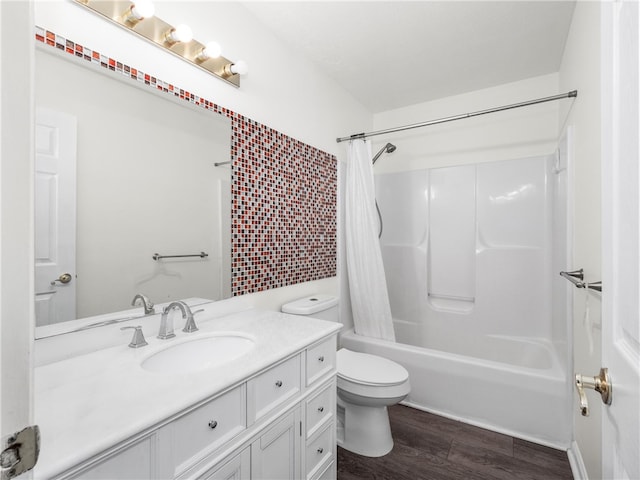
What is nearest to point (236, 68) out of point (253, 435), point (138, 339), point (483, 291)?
point (138, 339)

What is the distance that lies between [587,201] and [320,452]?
5.50ft

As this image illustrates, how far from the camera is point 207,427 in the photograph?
2.91 feet

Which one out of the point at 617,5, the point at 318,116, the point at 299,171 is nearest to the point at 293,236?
the point at 299,171

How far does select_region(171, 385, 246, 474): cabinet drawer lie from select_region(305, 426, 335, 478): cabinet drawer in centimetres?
50

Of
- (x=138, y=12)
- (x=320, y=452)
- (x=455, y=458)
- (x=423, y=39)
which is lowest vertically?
(x=455, y=458)

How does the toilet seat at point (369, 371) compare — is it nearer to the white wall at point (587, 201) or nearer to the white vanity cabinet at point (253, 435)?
the white vanity cabinet at point (253, 435)

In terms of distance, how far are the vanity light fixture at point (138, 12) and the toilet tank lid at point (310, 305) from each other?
5.11ft

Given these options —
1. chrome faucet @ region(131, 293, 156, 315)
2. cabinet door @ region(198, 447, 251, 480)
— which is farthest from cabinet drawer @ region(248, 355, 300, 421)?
chrome faucet @ region(131, 293, 156, 315)

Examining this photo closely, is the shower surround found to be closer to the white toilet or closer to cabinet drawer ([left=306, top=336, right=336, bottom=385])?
the white toilet

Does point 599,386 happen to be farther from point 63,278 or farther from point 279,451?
point 63,278

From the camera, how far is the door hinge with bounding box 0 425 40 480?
332 mm

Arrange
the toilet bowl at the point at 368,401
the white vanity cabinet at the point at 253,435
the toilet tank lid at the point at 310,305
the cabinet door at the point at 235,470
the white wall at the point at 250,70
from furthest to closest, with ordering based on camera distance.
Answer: the toilet tank lid at the point at 310,305 < the toilet bowl at the point at 368,401 < the white wall at the point at 250,70 < the cabinet door at the point at 235,470 < the white vanity cabinet at the point at 253,435

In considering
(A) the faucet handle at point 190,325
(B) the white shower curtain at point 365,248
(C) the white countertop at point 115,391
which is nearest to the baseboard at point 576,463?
(B) the white shower curtain at point 365,248

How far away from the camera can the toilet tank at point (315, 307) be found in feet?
6.40
